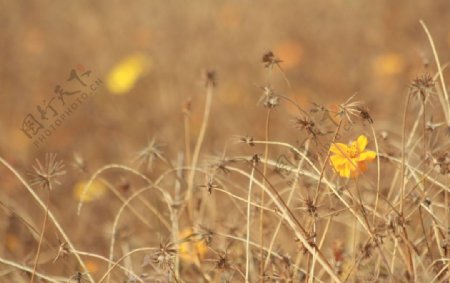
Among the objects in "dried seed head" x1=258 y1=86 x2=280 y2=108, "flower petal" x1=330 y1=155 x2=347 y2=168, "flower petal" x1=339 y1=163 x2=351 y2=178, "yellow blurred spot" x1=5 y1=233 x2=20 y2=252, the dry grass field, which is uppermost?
the dry grass field

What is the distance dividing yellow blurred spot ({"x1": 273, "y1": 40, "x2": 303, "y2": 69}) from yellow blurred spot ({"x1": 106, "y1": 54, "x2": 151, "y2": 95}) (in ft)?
2.50

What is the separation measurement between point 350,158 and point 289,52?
2540mm

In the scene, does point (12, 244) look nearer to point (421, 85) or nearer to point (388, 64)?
point (421, 85)

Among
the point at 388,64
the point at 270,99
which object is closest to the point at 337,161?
the point at 270,99

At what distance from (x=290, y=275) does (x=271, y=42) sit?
2757 millimetres

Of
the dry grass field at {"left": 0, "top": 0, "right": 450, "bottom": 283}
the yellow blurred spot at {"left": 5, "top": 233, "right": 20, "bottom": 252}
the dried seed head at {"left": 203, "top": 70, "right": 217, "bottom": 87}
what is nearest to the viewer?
the dried seed head at {"left": 203, "top": 70, "right": 217, "bottom": 87}

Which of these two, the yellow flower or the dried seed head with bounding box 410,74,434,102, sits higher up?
the dried seed head with bounding box 410,74,434,102

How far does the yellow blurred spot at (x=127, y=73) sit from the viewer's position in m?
3.77

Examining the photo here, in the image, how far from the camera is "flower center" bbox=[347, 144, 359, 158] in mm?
1294

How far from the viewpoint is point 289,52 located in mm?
3764

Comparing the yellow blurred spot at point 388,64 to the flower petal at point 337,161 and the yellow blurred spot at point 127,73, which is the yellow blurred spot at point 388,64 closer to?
the yellow blurred spot at point 127,73

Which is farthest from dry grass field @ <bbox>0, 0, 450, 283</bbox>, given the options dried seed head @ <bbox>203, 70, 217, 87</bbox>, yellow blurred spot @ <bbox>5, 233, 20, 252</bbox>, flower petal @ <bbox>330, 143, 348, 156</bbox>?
flower petal @ <bbox>330, 143, 348, 156</bbox>

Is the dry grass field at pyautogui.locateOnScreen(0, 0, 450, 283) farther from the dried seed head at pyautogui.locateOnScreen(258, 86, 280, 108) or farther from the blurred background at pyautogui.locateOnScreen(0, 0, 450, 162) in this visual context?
the dried seed head at pyautogui.locateOnScreen(258, 86, 280, 108)

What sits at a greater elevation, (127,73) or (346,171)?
(127,73)
